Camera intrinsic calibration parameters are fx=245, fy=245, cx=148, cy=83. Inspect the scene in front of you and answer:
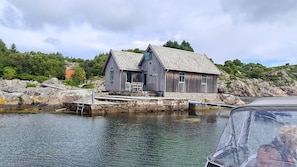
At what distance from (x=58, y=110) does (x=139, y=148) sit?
1282 cm

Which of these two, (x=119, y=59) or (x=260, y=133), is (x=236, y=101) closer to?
(x=119, y=59)

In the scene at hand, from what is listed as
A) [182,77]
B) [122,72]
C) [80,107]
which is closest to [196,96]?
[182,77]

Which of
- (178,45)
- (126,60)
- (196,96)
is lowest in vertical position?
(196,96)

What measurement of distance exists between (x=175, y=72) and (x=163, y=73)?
1.33 meters

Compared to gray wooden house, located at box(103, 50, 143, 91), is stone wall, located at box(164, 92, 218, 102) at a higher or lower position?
lower

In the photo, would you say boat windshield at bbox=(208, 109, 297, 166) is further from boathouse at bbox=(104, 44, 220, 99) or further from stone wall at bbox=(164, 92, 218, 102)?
stone wall at bbox=(164, 92, 218, 102)

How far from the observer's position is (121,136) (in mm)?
10594

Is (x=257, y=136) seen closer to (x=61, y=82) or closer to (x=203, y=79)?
(x=203, y=79)

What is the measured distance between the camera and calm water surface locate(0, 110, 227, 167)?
24.1ft

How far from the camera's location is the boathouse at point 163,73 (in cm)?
2342

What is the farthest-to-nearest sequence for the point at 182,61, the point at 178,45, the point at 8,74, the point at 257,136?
the point at 178,45, the point at 8,74, the point at 182,61, the point at 257,136

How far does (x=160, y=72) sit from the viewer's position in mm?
23406

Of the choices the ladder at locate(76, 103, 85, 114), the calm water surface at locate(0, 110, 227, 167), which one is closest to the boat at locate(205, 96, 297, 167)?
the calm water surface at locate(0, 110, 227, 167)

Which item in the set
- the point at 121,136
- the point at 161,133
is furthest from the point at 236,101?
the point at 121,136
